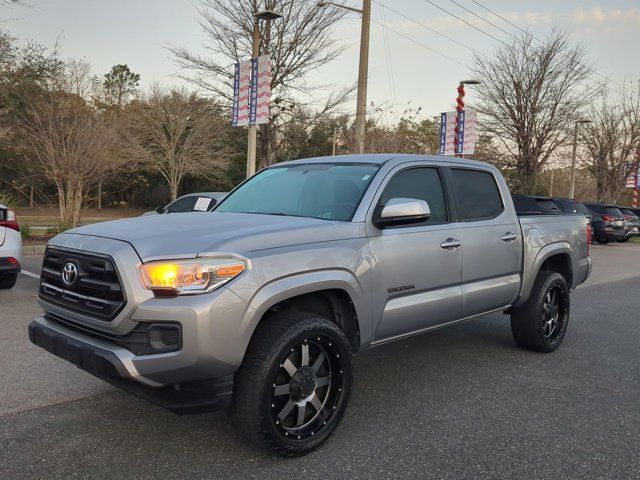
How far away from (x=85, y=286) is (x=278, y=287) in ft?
3.53

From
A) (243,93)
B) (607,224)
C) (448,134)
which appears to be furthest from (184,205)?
(607,224)

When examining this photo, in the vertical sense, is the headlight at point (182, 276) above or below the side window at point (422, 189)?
below

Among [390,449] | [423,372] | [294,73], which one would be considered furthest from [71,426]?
[294,73]

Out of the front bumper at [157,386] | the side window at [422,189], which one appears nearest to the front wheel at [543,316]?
the side window at [422,189]

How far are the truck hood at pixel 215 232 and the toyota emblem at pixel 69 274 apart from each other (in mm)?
209

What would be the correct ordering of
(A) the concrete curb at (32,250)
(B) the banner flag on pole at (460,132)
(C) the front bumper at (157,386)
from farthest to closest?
(B) the banner flag on pole at (460,132) → (A) the concrete curb at (32,250) → (C) the front bumper at (157,386)

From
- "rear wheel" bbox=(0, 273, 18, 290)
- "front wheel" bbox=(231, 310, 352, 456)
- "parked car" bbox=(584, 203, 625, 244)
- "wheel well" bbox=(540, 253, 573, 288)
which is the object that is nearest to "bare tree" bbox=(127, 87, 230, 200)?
"parked car" bbox=(584, 203, 625, 244)

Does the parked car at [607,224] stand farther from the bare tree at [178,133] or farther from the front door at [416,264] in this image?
the front door at [416,264]

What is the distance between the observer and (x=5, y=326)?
18.9 ft

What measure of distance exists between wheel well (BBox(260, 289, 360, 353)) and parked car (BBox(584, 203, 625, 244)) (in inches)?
877

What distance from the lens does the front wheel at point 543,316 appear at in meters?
5.21

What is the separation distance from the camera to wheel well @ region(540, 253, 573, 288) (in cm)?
573

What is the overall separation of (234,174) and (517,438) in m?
38.3

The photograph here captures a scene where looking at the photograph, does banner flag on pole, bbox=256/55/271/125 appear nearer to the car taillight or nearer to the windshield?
the car taillight
